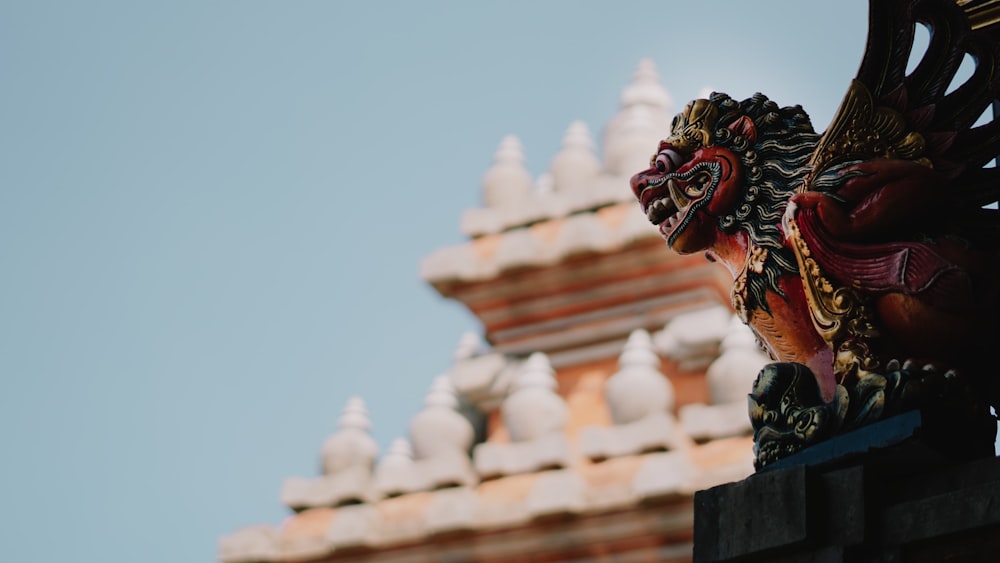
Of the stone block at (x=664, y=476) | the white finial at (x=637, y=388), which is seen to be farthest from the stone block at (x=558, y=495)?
the white finial at (x=637, y=388)

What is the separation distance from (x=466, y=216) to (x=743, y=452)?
2.85 m

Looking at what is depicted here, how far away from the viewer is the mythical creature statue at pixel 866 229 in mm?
3256

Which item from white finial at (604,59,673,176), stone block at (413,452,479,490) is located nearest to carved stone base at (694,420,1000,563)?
stone block at (413,452,479,490)

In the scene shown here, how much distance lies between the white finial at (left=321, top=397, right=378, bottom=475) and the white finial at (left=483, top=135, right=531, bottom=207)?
160cm

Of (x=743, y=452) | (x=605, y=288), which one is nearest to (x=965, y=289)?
(x=743, y=452)

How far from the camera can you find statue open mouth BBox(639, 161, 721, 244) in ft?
11.9

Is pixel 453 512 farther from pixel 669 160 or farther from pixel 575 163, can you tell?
pixel 669 160

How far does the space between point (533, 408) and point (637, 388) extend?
63 cm

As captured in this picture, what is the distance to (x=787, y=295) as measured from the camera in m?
3.48

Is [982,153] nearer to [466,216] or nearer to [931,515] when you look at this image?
[931,515]

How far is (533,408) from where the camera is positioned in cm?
942

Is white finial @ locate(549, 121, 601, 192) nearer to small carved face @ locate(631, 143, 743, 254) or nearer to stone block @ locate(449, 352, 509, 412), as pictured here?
stone block @ locate(449, 352, 509, 412)

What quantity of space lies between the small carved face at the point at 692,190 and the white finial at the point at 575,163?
670cm

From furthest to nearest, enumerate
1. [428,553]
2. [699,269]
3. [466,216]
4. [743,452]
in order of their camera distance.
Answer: [466,216] < [699,269] < [428,553] < [743,452]
